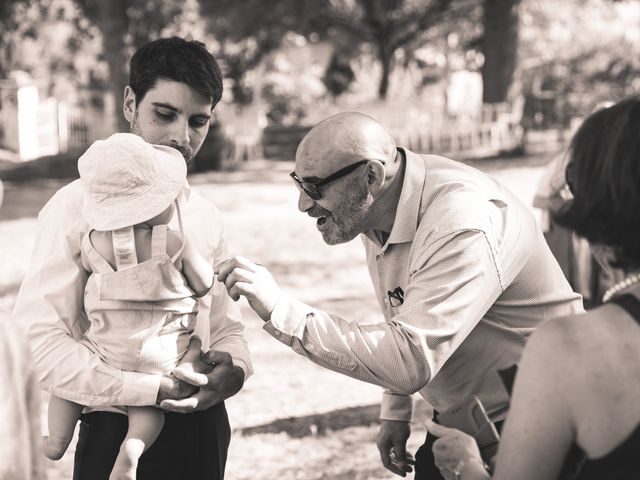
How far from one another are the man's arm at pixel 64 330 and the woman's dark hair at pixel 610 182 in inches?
56.3

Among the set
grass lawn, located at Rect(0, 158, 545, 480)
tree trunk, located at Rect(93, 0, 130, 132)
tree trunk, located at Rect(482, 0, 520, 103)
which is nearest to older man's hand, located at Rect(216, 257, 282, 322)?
grass lawn, located at Rect(0, 158, 545, 480)

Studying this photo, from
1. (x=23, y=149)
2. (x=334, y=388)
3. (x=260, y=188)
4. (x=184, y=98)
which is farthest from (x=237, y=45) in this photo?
(x=184, y=98)

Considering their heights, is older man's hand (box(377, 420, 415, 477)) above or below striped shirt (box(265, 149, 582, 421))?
below

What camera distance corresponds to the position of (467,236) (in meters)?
2.77

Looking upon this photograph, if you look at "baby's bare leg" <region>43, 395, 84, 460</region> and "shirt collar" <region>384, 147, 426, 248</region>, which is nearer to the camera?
"baby's bare leg" <region>43, 395, 84, 460</region>

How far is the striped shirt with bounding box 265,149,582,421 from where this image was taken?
2.73 m

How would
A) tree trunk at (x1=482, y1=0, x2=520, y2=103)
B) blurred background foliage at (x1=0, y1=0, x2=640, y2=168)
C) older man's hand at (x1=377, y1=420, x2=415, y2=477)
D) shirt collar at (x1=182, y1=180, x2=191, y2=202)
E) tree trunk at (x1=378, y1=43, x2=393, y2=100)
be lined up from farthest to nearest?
1. tree trunk at (x1=378, y1=43, x2=393, y2=100)
2. blurred background foliage at (x1=0, y1=0, x2=640, y2=168)
3. tree trunk at (x1=482, y1=0, x2=520, y2=103)
4. older man's hand at (x1=377, y1=420, x2=415, y2=477)
5. shirt collar at (x1=182, y1=180, x2=191, y2=202)

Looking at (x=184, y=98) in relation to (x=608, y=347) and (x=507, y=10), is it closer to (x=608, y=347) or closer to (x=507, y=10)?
(x=608, y=347)

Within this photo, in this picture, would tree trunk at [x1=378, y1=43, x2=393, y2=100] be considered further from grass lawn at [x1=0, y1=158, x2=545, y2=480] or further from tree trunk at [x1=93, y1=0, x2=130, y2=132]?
grass lawn at [x1=0, y1=158, x2=545, y2=480]

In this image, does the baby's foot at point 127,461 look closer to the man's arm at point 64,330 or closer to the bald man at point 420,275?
the man's arm at point 64,330

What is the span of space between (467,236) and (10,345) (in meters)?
1.52

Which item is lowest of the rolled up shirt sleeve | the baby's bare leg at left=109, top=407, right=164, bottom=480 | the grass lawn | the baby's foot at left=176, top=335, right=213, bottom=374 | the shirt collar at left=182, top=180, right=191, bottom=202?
the grass lawn

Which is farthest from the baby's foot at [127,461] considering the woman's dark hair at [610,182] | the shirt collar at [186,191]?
the woman's dark hair at [610,182]

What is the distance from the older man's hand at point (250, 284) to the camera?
2711 mm
